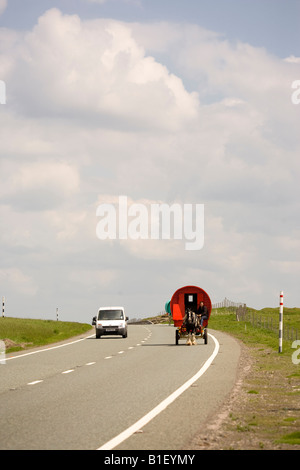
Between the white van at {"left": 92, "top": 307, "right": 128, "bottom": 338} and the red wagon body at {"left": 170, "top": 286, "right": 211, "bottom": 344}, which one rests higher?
the red wagon body at {"left": 170, "top": 286, "right": 211, "bottom": 344}

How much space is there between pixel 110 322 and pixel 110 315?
1.22 meters

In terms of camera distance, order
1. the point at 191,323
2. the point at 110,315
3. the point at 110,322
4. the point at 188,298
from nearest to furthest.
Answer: the point at 191,323 < the point at 188,298 < the point at 110,322 < the point at 110,315

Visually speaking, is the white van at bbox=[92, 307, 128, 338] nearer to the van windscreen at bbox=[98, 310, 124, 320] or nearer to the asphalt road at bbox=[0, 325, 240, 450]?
the van windscreen at bbox=[98, 310, 124, 320]

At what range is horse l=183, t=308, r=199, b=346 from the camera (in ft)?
106

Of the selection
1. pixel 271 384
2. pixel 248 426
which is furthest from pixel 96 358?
pixel 248 426

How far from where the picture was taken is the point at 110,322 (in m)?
41.9

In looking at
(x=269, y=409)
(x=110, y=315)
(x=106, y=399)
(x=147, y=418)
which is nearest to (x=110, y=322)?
(x=110, y=315)

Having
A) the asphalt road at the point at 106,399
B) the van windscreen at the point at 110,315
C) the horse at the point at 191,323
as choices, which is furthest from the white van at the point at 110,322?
the asphalt road at the point at 106,399

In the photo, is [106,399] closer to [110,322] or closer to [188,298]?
[188,298]

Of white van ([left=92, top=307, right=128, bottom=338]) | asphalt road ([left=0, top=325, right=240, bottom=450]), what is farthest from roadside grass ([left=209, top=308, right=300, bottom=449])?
white van ([left=92, top=307, right=128, bottom=338])

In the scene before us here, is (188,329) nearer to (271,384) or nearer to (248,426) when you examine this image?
(271,384)

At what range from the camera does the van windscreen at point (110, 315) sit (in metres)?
42.8

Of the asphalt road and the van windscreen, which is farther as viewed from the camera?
the van windscreen

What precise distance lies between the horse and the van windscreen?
10189 mm
